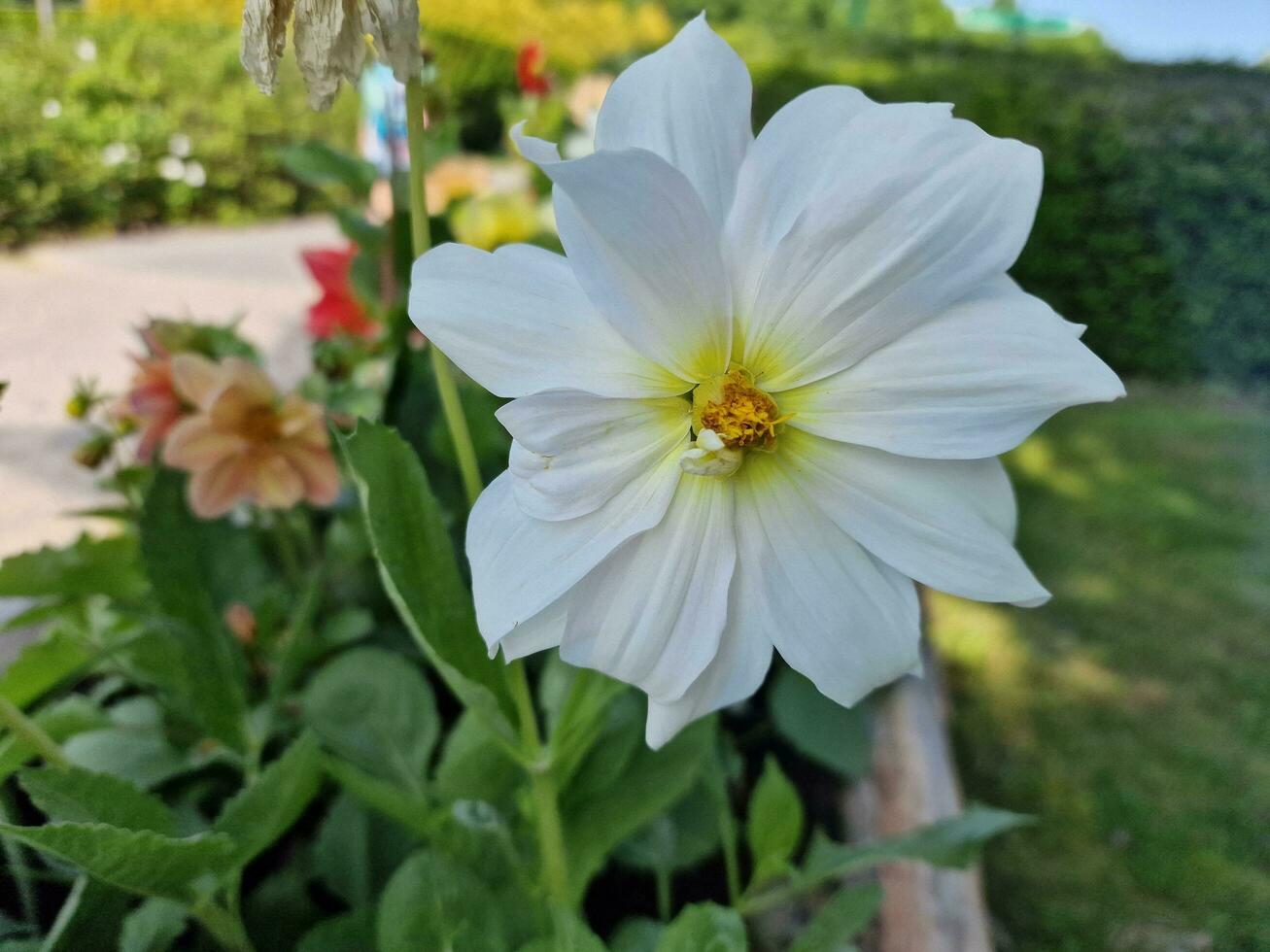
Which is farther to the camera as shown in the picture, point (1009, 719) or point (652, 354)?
point (1009, 719)

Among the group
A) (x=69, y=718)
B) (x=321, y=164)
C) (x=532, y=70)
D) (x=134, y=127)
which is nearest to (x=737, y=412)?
(x=69, y=718)

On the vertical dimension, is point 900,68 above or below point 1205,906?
above

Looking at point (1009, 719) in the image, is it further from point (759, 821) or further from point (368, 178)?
point (368, 178)

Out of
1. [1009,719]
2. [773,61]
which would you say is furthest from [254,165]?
→ [1009,719]

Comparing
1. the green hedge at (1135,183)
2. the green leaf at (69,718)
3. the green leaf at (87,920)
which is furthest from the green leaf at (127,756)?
the green hedge at (1135,183)

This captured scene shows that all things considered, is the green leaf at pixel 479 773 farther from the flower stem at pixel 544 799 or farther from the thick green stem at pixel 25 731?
the thick green stem at pixel 25 731

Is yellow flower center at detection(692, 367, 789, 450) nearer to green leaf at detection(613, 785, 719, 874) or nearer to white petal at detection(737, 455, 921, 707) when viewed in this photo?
white petal at detection(737, 455, 921, 707)

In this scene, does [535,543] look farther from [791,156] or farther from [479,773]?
[479,773]
